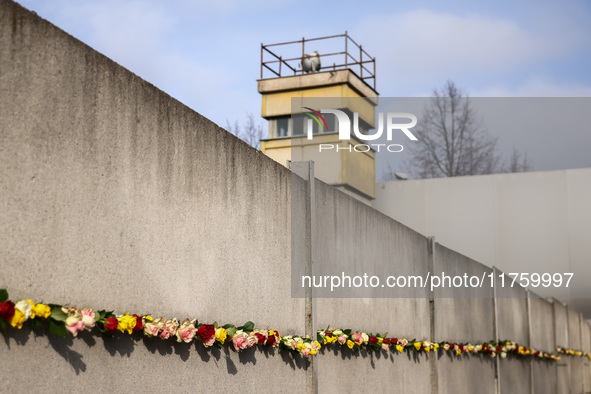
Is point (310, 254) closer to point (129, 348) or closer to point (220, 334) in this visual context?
point (220, 334)

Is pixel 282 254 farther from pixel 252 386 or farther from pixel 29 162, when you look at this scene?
pixel 29 162

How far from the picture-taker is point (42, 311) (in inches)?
118

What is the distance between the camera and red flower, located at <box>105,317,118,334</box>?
3.37 meters

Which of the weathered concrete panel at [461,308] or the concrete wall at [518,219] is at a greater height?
the concrete wall at [518,219]

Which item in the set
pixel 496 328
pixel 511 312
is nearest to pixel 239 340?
pixel 496 328

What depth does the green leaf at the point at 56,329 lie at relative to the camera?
3.05 meters

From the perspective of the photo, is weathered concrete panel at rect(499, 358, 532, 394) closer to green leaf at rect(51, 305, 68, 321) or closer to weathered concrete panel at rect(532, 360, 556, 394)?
weathered concrete panel at rect(532, 360, 556, 394)

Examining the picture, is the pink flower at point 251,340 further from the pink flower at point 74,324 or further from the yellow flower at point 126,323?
the pink flower at point 74,324

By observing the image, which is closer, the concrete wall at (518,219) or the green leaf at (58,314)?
the green leaf at (58,314)

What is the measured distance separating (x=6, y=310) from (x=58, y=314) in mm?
279

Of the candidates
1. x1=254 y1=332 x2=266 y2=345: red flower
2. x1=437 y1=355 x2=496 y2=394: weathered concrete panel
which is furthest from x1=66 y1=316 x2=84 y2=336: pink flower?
x1=437 y1=355 x2=496 y2=394: weathered concrete panel

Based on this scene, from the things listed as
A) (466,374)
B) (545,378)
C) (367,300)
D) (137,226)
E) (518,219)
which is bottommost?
(545,378)

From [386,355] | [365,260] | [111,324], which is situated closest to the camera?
[111,324]

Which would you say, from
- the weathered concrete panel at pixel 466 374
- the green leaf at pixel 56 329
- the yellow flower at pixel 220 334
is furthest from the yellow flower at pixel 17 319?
the weathered concrete panel at pixel 466 374
